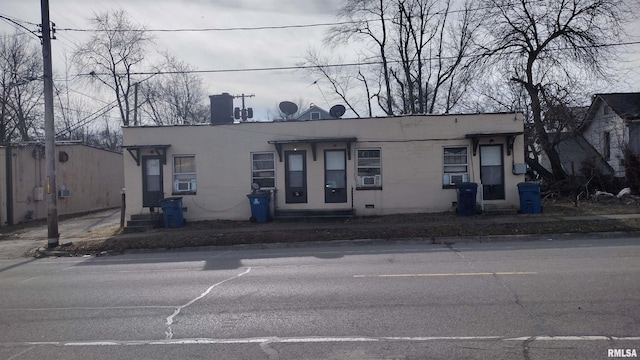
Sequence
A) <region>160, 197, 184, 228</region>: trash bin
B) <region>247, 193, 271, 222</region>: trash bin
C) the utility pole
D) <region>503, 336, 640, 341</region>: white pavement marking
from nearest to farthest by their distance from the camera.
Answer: <region>503, 336, 640, 341</region>: white pavement marking < the utility pole < <region>160, 197, 184, 228</region>: trash bin < <region>247, 193, 271, 222</region>: trash bin

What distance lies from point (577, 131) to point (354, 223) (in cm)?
1803

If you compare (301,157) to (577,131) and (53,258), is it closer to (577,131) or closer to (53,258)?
(53,258)

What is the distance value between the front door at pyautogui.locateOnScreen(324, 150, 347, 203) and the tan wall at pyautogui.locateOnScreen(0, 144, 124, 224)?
1106 cm

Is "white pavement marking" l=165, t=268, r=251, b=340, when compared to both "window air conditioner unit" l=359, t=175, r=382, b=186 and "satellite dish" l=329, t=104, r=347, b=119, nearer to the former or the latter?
"window air conditioner unit" l=359, t=175, r=382, b=186

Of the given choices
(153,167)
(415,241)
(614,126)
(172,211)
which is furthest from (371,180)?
(614,126)

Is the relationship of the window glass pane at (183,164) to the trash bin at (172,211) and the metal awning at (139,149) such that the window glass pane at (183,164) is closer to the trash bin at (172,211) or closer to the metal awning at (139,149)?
the metal awning at (139,149)

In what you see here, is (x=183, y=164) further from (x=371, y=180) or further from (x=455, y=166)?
(x=455, y=166)

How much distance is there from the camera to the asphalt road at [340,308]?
5277mm

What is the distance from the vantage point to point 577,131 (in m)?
28.5

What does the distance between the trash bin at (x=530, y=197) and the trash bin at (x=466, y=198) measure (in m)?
1.73

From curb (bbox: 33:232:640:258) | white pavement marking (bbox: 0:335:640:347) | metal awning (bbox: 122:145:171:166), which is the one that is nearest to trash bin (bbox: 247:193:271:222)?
metal awning (bbox: 122:145:171:166)

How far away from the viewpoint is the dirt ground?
14.6m

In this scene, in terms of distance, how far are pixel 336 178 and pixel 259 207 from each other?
314 centimetres

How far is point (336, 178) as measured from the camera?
1922 centimetres
